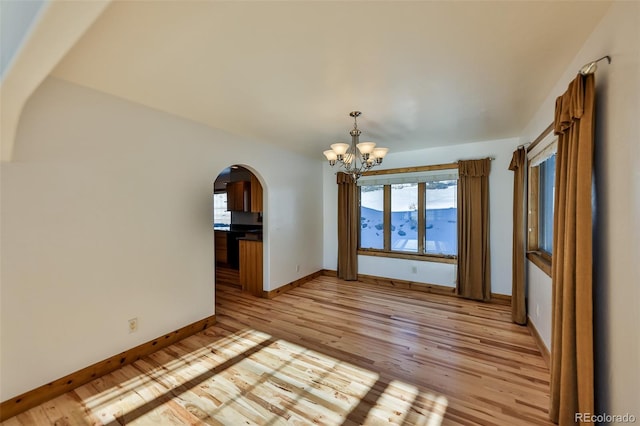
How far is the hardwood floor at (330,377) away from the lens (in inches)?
73.0

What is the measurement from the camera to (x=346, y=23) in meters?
1.47

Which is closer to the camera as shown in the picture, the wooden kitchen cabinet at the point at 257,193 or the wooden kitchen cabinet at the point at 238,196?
the wooden kitchen cabinet at the point at 257,193

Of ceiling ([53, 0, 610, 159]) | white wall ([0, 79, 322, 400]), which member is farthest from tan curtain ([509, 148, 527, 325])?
white wall ([0, 79, 322, 400])

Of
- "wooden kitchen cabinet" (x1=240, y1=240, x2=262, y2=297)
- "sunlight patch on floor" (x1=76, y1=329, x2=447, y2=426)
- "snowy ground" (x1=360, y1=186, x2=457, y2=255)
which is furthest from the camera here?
"snowy ground" (x1=360, y1=186, x2=457, y2=255)

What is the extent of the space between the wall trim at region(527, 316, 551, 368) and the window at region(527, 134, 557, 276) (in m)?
0.75

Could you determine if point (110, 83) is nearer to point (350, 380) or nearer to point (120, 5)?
point (120, 5)

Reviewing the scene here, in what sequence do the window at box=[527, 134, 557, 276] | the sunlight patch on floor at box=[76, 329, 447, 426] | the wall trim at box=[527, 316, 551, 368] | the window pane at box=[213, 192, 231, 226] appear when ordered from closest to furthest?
the sunlight patch on floor at box=[76, 329, 447, 426] → the wall trim at box=[527, 316, 551, 368] → the window at box=[527, 134, 557, 276] → the window pane at box=[213, 192, 231, 226]

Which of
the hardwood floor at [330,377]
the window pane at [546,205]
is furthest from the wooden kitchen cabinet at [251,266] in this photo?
the window pane at [546,205]

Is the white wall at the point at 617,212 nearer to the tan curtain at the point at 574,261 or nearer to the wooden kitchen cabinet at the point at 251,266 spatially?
the tan curtain at the point at 574,261

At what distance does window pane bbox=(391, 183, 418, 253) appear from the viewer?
4730 mm

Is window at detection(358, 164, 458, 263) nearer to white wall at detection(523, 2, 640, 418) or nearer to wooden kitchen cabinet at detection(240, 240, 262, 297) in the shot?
wooden kitchen cabinet at detection(240, 240, 262, 297)

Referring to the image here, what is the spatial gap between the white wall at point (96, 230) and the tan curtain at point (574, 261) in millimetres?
3318

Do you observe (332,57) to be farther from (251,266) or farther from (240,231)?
(240,231)

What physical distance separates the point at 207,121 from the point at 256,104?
0.87m
